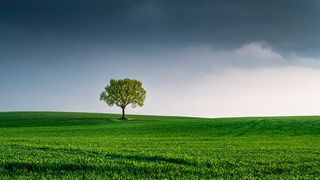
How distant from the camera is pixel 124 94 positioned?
113 meters

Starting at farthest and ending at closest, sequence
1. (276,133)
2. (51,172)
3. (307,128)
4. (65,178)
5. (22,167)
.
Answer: (307,128) → (276,133) → (22,167) → (51,172) → (65,178)

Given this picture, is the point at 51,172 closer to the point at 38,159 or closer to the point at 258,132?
the point at 38,159

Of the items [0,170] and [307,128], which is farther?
[307,128]

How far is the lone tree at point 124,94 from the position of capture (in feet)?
370

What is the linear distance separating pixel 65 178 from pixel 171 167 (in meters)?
5.66

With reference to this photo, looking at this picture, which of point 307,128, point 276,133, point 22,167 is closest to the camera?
point 22,167

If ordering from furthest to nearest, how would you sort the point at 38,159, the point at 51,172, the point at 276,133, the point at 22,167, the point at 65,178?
the point at 276,133, the point at 38,159, the point at 22,167, the point at 51,172, the point at 65,178

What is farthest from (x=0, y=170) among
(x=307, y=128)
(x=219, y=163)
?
(x=307, y=128)

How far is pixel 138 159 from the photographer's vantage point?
25.0 m

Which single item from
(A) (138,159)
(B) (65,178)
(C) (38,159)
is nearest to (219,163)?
(A) (138,159)

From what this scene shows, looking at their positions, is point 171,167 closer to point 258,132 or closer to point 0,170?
point 0,170

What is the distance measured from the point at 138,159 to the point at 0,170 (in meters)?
7.81

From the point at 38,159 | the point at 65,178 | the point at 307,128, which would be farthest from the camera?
the point at 307,128

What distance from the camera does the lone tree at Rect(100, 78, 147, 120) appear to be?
113 m
